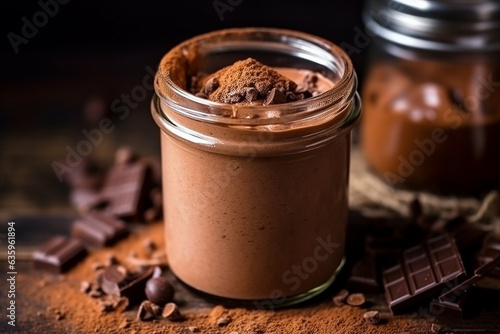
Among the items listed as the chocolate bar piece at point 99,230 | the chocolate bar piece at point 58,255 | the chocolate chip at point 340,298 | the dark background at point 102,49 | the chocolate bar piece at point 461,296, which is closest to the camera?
the chocolate bar piece at point 461,296

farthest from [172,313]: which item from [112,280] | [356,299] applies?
[356,299]

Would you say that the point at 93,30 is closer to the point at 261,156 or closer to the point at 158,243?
the point at 158,243

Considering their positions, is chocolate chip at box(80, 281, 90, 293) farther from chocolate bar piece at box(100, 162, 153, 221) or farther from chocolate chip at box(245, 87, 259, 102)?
chocolate chip at box(245, 87, 259, 102)

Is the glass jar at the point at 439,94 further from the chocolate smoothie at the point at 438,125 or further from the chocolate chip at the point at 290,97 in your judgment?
the chocolate chip at the point at 290,97

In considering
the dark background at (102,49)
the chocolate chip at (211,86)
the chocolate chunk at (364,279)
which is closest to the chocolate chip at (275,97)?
the chocolate chip at (211,86)

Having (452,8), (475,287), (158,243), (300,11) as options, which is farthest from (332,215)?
(300,11)

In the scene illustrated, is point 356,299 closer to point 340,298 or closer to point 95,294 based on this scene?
point 340,298
